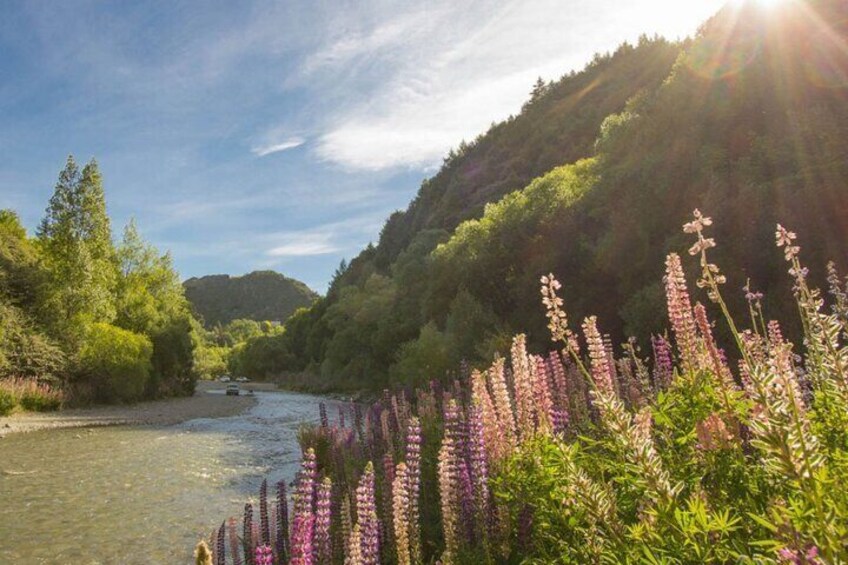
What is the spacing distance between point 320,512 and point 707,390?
9.39 feet

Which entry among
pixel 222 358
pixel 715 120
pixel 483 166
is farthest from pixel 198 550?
pixel 222 358

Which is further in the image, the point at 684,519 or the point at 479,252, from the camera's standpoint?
the point at 479,252

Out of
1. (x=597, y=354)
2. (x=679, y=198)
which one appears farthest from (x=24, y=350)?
(x=597, y=354)

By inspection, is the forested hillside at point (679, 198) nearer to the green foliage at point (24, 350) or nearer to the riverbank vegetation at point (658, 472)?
the riverbank vegetation at point (658, 472)

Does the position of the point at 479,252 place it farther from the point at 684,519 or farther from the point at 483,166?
the point at 483,166

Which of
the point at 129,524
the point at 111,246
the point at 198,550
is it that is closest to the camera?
the point at 198,550

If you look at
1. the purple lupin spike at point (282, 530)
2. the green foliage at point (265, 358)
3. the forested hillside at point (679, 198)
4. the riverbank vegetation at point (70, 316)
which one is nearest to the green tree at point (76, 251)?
the riverbank vegetation at point (70, 316)

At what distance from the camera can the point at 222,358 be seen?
17238cm

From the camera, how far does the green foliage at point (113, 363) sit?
3659cm

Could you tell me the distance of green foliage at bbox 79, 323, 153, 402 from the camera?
3659 centimetres

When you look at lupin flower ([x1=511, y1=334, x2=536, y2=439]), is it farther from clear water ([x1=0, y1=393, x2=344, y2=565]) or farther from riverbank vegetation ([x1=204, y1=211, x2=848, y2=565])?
clear water ([x1=0, y1=393, x2=344, y2=565])

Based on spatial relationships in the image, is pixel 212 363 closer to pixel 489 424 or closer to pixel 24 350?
pixel 24 350

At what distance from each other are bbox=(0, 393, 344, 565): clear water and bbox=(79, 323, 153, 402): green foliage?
43.2 feet

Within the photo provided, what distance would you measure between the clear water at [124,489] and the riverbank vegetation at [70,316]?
29.2 ft
